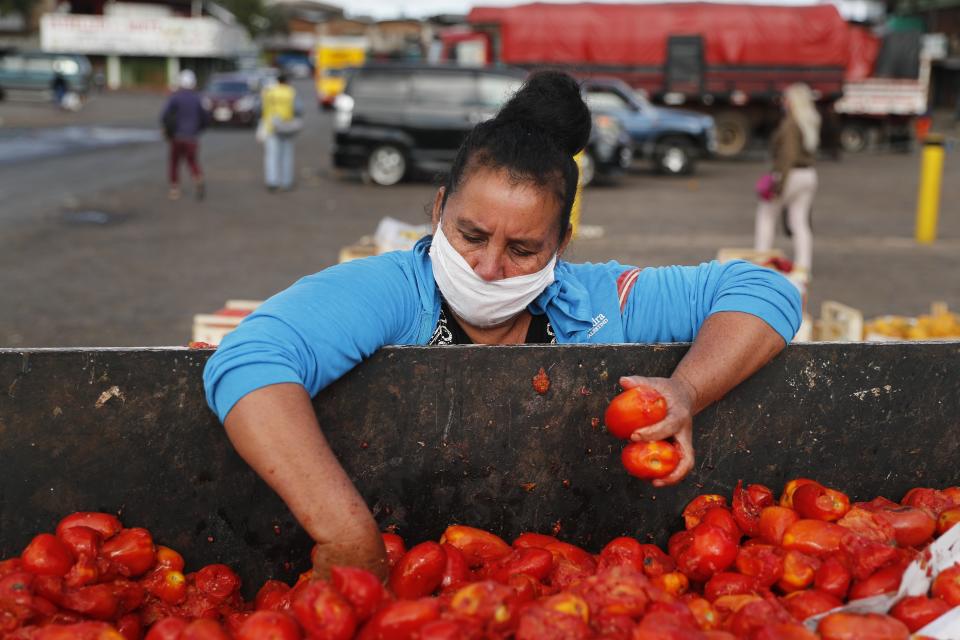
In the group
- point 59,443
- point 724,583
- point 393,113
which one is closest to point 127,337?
point 59,443

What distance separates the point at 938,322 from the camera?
6691 millimetres

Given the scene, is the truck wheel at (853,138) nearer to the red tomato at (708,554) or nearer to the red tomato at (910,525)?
the red tomato at (910,525)

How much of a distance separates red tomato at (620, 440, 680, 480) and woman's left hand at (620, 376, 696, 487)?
0.01 meters

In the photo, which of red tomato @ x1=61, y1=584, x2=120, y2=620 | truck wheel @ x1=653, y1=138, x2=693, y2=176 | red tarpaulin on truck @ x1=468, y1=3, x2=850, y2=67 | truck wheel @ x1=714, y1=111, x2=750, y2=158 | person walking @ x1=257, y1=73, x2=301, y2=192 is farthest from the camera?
truck wheel @ x1=714, y1=111, x2=750, y2=158

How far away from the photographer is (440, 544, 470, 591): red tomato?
2453 millimetres

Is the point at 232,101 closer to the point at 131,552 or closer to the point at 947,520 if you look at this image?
the point at 131,552

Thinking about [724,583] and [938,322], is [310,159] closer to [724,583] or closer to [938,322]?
[938,322]

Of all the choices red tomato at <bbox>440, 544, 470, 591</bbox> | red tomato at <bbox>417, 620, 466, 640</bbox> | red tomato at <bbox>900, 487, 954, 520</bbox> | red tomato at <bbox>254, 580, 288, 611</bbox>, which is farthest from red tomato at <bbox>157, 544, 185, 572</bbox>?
red tomato at <bbox>900, 487, 954, 520</bbox>

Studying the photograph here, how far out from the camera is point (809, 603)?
2.32 metres

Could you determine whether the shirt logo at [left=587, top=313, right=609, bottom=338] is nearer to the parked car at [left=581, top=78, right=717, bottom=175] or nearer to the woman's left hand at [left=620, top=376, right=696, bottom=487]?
the woman's left hand at [left=620, top=376, right=696, bottom=487]

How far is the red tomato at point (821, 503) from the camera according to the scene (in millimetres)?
2695

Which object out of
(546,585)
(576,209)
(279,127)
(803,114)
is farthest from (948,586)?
(279,127)

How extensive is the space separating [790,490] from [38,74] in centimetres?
4575

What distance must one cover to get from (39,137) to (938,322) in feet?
87.2
